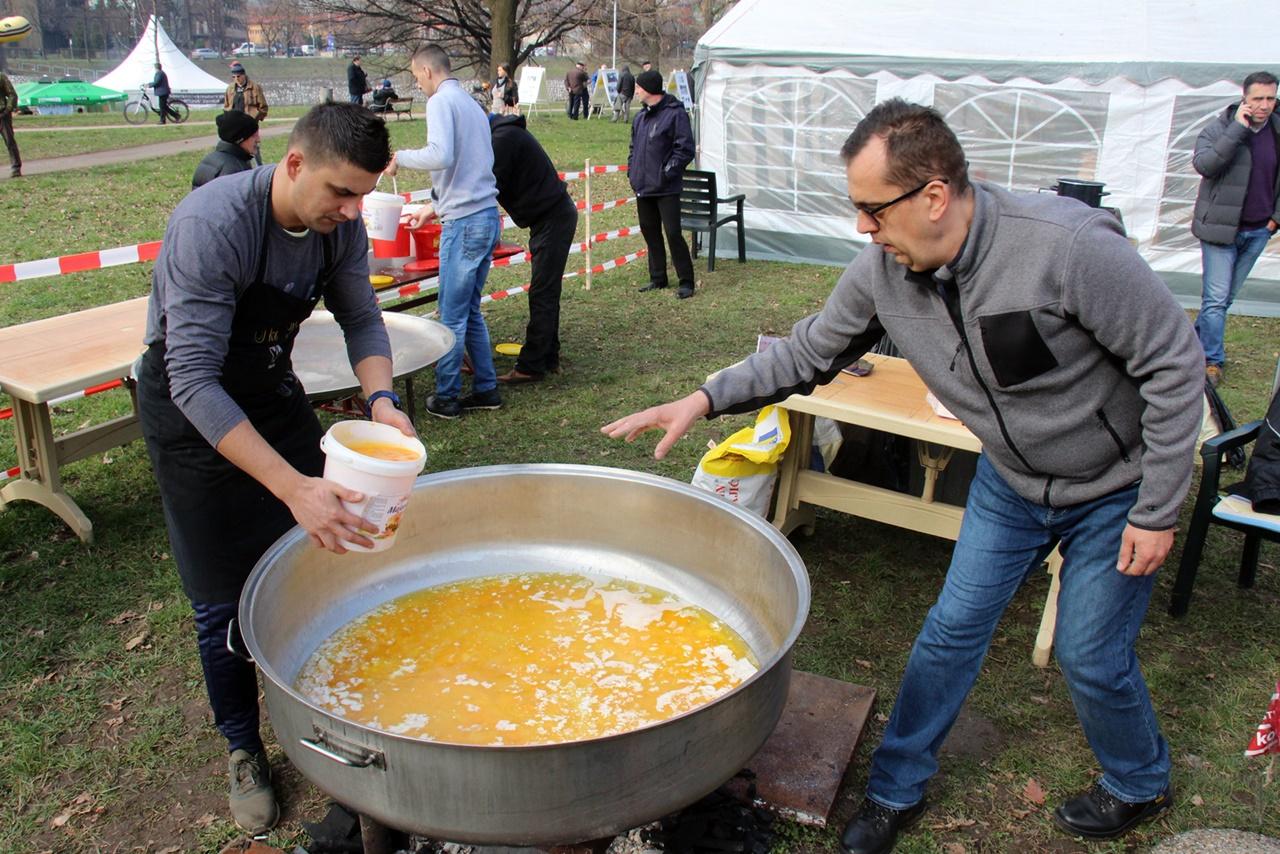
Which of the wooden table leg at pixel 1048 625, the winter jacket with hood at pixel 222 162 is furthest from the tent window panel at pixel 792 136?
the wooden table leg at pixel 1048 625

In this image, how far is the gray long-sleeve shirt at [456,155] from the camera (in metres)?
5.61

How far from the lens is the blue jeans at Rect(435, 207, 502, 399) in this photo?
5.79 metres

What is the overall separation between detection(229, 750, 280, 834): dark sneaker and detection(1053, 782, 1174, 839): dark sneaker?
7.53 ft

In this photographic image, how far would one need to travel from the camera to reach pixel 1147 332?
6.85 ft

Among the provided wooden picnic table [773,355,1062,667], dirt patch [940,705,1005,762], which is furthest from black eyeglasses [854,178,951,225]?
dirt patch [940,705,1005,762]

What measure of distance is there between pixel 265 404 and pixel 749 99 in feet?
30.2

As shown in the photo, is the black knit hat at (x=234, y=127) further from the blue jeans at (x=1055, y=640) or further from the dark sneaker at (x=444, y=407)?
the blue jeans at (x=1055, y=640)

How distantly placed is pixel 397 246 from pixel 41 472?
8.51ft

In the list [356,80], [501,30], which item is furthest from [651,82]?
[356,80]

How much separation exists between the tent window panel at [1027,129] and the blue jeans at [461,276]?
600cm

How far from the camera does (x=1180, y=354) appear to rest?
210 cm

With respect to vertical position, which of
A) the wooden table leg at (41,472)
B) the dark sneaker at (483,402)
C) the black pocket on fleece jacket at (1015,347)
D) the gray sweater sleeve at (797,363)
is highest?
the black pocket on fleece jacket at (1015,347)

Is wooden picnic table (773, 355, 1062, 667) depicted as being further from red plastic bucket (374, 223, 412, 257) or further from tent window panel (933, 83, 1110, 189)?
tent window panel (933, 83, 1110, 189)

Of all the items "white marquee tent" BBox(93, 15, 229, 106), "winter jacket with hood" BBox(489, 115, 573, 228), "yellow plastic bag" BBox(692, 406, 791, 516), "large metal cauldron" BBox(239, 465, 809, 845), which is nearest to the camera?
"large metal cauldron" BBox(239, 465, 809, 845)
